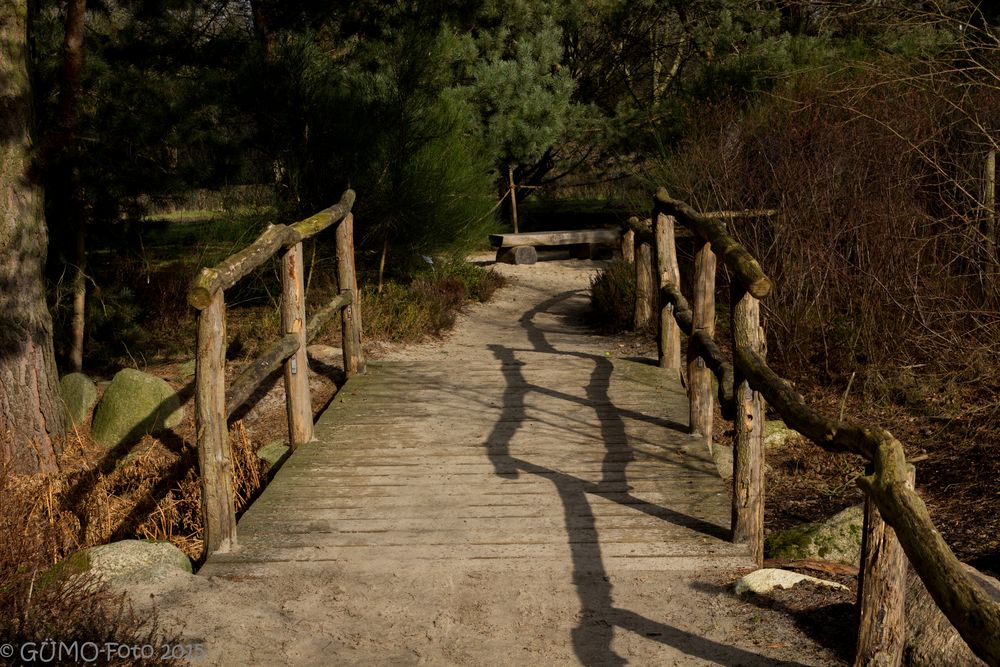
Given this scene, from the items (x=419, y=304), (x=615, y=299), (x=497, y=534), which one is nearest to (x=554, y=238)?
(x=615, y=299)

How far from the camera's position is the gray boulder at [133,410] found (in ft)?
27.5

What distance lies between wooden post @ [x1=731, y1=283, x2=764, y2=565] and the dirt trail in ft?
0.93

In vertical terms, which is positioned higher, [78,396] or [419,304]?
[419,304]

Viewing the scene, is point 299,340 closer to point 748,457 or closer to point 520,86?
point 748,457

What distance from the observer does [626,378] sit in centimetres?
784

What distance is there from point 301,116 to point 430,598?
734cm

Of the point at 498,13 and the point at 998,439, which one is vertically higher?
the point at 498,13

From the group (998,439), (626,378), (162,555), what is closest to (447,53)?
(626,378)

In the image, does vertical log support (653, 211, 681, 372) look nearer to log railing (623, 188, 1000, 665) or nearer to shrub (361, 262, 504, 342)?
log railing (623, 188, 1000, 665)

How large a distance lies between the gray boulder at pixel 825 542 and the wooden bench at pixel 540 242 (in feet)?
38.9

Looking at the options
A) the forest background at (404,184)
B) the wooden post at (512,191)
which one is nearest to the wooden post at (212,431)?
the forest background at (404,184)

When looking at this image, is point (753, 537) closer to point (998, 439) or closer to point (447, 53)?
point (998, 439)

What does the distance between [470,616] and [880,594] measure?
5.71ft

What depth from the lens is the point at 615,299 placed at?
36.7ft
